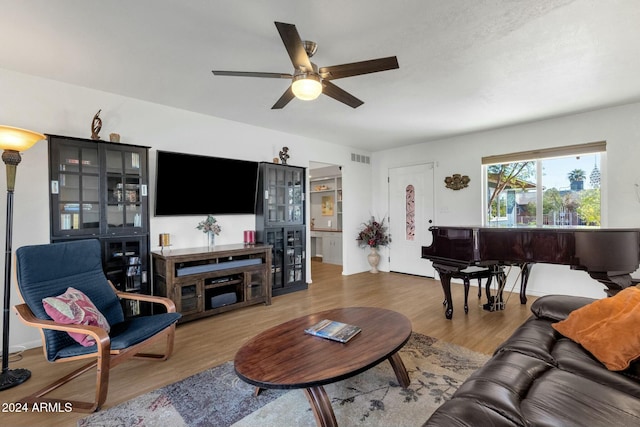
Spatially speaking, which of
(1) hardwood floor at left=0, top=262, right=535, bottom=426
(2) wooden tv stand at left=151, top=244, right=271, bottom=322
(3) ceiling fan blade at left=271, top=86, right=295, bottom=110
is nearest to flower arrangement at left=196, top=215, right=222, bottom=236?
(2) wooden tv stand at left=151, top=244, right=271, bottom=322

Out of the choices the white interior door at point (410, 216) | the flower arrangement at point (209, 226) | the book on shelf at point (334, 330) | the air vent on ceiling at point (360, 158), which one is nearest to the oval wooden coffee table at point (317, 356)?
the book on shelf at point (334, 330)

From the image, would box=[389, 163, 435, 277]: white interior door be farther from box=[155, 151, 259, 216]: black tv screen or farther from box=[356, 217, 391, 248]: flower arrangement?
box=[155, 151, 259, 216]: black tv screen

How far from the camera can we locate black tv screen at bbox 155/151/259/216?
144 inches

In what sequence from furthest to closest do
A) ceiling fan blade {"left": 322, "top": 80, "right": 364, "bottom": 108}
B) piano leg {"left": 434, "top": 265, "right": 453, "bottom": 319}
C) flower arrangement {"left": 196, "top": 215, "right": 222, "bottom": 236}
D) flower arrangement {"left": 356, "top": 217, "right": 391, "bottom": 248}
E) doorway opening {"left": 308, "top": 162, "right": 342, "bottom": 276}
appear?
doorway opening {"left": 308, "top": 162, "right": 342, "bottom": 276} → flower arrangement {"left": 356, "top": 217, "right": 391, "bottom": 248} → flower arrangement {"left": 196, "top": 215, "right": 222, "bottom": 236} → piano leg {"left": 434, "top": 265, "right": 453, "bottom": 319} → ceiling fan blade {"left": 322, "top": 80, "right": 364, "bottom": 108}

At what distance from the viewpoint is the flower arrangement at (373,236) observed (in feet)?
20.1

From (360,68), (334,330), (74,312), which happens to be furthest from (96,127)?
(334,330)

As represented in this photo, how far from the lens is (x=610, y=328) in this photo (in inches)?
60.3

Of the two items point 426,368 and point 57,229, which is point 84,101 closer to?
point 57,229

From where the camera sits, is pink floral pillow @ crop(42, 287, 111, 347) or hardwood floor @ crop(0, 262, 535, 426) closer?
pink floral pillow @ crop(42, 287, 111, 347)

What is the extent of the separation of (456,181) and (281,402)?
15.1 ft

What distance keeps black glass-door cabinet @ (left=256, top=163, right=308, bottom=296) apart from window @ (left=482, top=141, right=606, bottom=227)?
313 cm

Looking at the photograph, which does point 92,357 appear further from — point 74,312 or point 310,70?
point 310,70

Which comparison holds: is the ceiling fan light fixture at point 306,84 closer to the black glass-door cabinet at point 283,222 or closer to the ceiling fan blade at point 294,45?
the ceiling fan blade at point 294,45

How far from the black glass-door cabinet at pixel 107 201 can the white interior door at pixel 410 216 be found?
4.54 m
